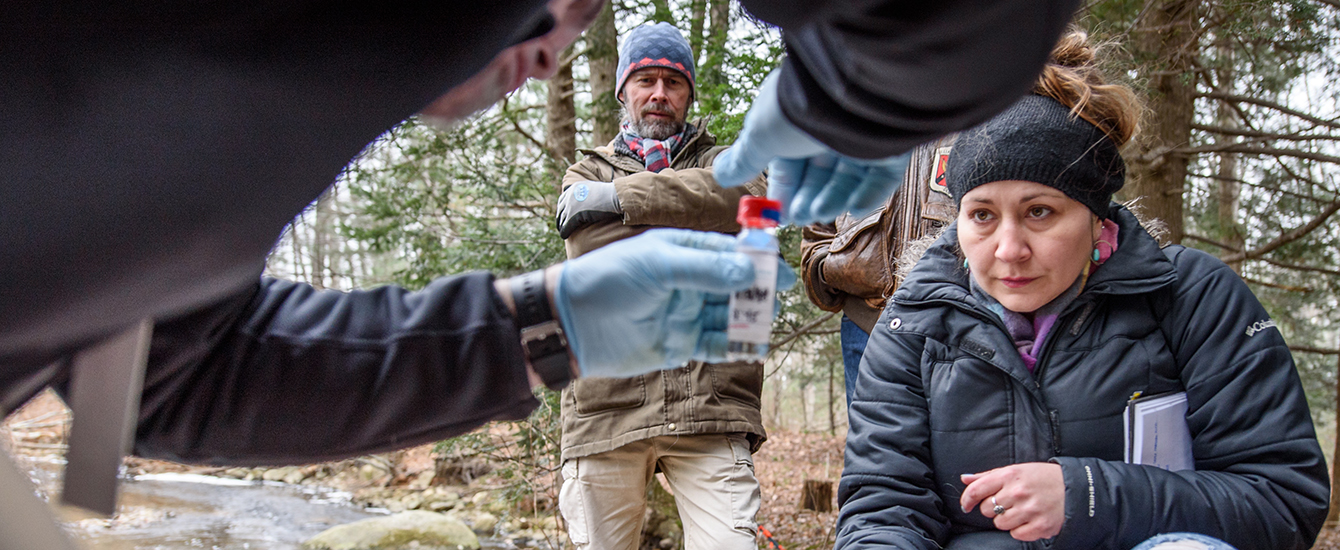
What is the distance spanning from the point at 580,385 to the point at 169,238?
1.95 meters

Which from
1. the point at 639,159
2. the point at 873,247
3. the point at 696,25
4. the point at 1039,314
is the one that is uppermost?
the point at 696,25

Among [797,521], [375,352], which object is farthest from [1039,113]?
[797,521]

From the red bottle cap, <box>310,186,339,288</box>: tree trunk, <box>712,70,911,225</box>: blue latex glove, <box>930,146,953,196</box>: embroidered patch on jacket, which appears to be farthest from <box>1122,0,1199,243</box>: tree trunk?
<box>310,186,339,288</box>: tree trunk

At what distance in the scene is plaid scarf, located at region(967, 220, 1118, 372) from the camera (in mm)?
1992

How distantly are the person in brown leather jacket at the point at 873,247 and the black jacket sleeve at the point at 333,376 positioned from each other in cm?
187

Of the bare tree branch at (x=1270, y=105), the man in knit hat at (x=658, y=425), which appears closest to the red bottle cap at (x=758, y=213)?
the man in knit hat at (x=658, y=425)

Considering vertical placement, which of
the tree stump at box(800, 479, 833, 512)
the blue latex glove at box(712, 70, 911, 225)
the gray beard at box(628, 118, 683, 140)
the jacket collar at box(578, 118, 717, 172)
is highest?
the gray beard at box(628, 118, 683, 140)

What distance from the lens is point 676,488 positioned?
3.02m

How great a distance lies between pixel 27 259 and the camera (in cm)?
97

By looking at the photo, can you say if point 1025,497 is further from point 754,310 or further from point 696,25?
point 696,25

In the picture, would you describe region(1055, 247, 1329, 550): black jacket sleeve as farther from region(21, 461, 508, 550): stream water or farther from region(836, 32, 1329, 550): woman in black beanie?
region(21, 461, 508, 550): stream water

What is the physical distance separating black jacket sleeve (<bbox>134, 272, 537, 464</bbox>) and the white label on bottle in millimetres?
341

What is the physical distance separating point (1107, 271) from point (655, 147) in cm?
176

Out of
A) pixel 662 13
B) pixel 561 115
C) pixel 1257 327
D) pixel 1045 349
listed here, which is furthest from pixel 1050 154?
pixel 561 115
